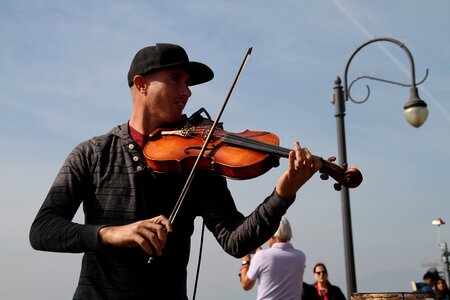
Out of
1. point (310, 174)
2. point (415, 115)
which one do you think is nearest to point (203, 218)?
point (310, 174)

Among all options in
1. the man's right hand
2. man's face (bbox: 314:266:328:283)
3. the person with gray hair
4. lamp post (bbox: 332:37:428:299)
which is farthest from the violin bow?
lamp post (bbox: 332:37:428:299)

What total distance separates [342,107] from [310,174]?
749cm

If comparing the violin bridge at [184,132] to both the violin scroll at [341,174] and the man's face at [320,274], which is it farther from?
the man's face at [320,274]

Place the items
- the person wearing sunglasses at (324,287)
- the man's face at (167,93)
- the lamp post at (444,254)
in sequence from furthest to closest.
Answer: the lamp post at (444,254)
the person wearing sunglasses at (324,287)
the man's face at (167,93)

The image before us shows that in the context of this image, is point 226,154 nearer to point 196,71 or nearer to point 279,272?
point 196,71

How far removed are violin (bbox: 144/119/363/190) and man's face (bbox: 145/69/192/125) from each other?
117 millimetres

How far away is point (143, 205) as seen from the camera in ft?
8.70

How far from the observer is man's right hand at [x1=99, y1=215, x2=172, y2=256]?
7.07 ft

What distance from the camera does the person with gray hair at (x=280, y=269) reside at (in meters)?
5.69

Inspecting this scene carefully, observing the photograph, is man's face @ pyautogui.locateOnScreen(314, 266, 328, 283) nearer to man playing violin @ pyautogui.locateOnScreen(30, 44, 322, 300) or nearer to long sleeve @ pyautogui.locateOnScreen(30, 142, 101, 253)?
man playing violin @ pyautogui.locateOnScreen(30, 44, 322, 300)

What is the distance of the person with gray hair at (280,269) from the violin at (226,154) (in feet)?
9.41

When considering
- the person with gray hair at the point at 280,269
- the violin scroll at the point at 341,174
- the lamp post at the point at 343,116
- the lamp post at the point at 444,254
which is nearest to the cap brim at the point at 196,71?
the violin scroll at the point at 341,174

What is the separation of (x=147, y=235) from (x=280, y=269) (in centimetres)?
373

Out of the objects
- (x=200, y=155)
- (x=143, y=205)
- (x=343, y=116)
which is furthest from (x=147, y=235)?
(x=343, y=116)
